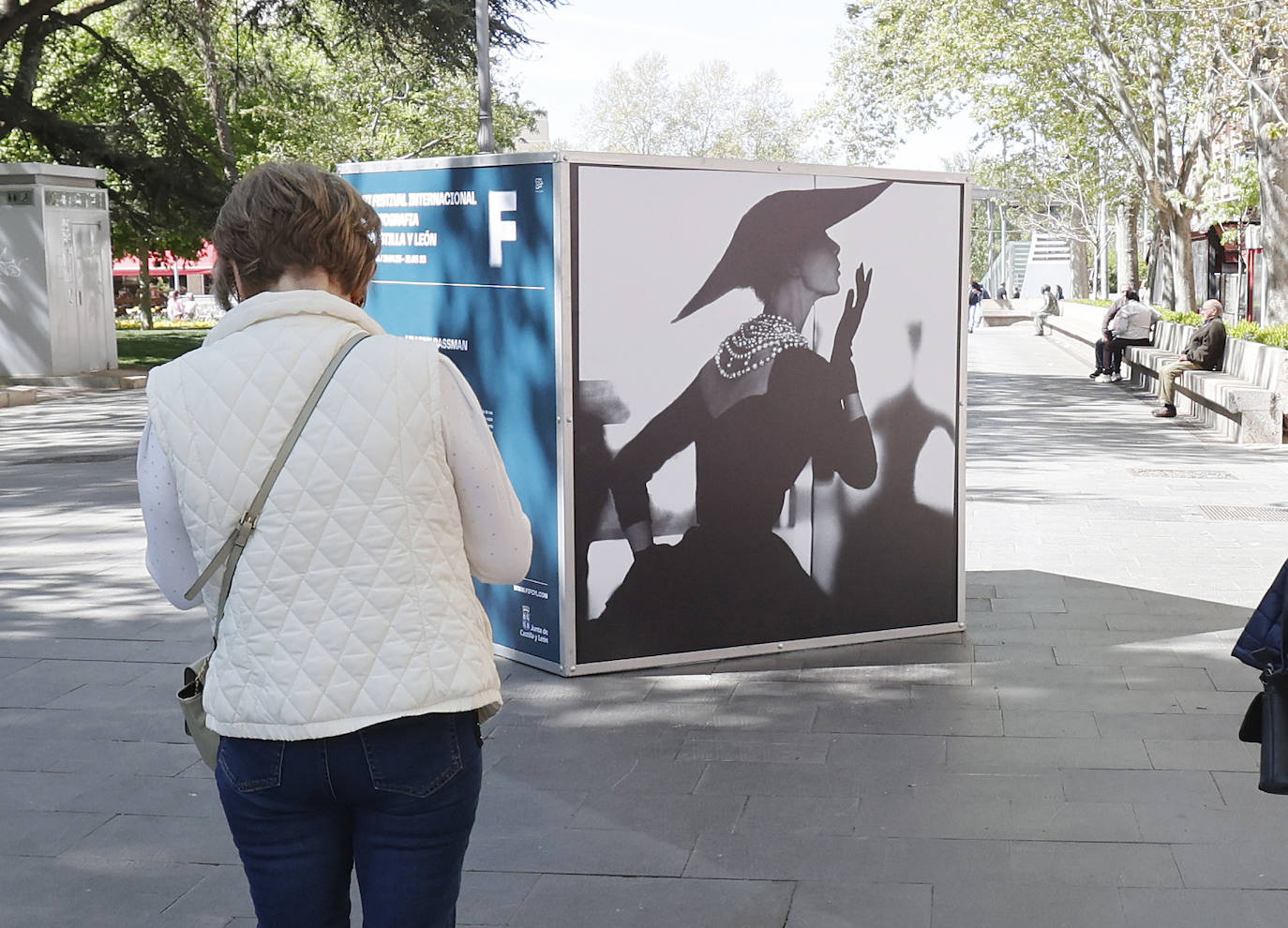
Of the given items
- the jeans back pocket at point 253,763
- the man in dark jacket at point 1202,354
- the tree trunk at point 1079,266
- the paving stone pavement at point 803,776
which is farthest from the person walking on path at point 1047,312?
the jeans back pocket at point 253,763

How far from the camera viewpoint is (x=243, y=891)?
403 cm

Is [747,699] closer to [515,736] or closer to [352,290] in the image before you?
[515,736]

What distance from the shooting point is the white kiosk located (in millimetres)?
21594

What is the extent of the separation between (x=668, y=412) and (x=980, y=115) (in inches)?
1012

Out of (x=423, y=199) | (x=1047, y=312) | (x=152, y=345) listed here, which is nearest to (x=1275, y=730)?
(x=423, y=199)

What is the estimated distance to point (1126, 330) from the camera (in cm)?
2458

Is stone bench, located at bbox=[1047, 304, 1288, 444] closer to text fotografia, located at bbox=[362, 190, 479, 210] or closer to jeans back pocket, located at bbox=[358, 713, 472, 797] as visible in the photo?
text fotografia, located at bbox=[362, 190, 479, 210]

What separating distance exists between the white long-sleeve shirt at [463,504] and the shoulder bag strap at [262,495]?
5.6 inches

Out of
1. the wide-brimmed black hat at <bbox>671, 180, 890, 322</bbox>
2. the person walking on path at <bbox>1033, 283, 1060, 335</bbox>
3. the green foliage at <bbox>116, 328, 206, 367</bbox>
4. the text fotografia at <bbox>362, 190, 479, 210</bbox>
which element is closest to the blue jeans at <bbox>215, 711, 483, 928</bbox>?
the wide-brimmed black hat at <bbox>671, 180, 890, 322</bbox>

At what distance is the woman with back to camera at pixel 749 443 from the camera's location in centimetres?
621

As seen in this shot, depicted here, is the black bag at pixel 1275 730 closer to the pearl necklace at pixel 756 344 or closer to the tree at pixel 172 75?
the pearl necklace at pixel 756 344

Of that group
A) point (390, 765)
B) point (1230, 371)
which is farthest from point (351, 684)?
point (1230, 371)

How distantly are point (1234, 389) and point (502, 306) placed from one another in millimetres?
11121

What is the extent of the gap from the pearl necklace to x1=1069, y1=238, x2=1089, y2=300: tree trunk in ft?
209
